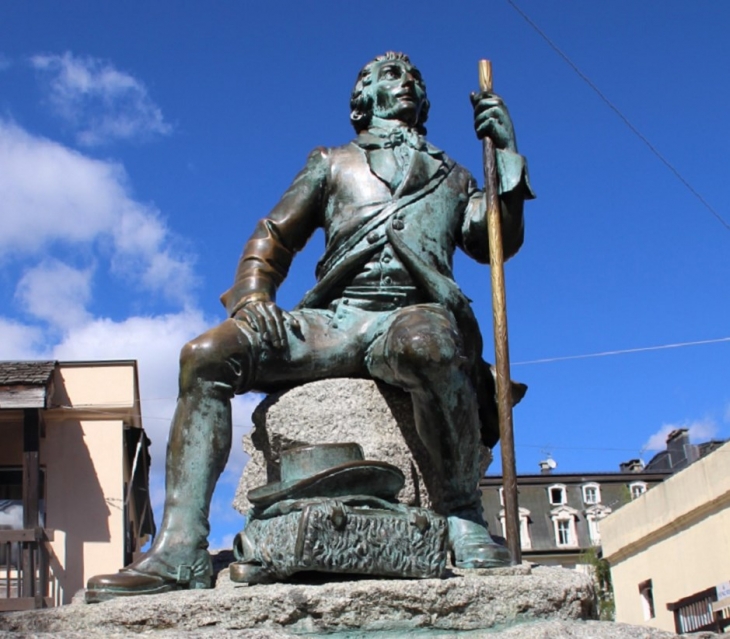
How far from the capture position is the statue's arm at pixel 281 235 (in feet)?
14.5

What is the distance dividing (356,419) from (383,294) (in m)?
0.50

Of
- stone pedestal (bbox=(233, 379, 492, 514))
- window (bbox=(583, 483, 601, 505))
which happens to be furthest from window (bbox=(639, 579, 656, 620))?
stone pedestal (bbox=(233, 379, 492, 514))

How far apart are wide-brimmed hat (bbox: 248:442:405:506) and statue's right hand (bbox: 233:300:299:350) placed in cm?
49

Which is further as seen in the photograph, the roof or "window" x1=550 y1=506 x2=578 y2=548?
"window" x1=550 y1=506 x2=578 y2=548

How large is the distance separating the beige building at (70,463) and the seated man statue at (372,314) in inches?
390

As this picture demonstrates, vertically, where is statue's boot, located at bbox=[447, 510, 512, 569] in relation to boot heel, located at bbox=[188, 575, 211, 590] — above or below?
above

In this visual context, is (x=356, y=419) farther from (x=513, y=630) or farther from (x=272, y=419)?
(x=513, y=630)

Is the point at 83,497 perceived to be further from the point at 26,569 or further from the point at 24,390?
the point at 26,569

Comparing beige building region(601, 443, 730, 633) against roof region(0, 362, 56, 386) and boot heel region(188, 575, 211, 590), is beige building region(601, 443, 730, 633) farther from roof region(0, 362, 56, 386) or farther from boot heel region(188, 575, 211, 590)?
boot heel region(188, 575, 211, 590)

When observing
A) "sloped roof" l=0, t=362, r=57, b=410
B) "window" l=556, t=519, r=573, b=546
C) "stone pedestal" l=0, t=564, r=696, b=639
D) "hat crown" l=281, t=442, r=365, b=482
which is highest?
"window" l=556, t=519, r=573, b=546

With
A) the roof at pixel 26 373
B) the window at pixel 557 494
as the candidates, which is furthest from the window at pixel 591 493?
the roof at pixel 26 373

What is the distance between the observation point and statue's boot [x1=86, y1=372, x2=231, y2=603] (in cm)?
364

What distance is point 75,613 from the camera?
333 centimetres

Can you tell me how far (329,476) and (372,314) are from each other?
892 mm
